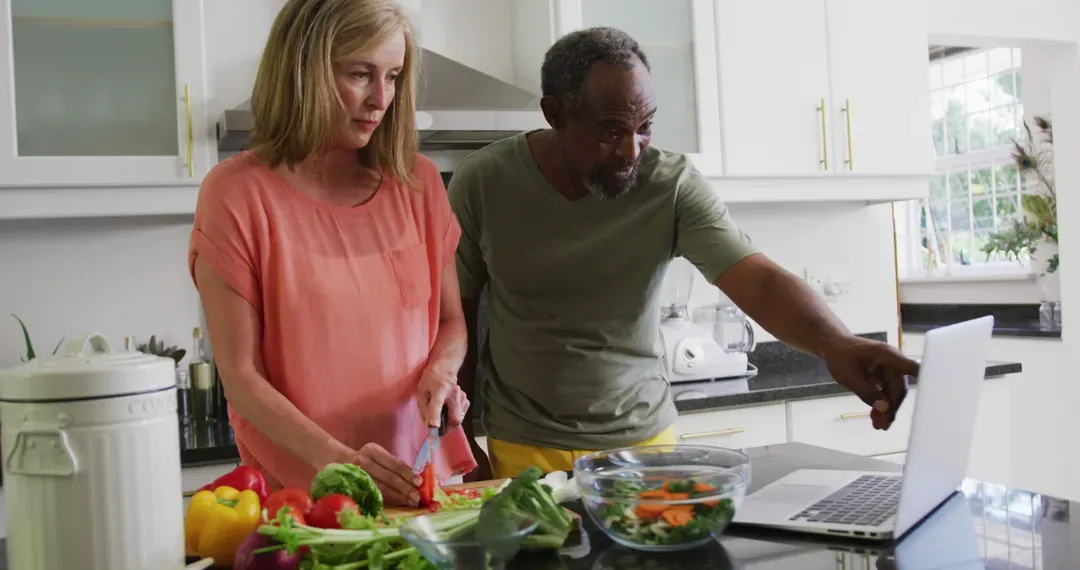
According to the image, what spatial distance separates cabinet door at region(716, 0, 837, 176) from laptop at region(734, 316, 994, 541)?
153cm

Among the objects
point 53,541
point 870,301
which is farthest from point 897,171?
point 53,541

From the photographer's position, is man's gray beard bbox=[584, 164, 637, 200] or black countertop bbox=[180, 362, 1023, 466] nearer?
man's gray beard bbox=[584, 164, 637, 200]

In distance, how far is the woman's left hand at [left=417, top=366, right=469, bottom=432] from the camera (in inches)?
44.6

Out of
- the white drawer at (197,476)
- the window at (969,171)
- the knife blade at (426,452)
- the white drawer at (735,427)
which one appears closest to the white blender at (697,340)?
the white drawer at (735,427)

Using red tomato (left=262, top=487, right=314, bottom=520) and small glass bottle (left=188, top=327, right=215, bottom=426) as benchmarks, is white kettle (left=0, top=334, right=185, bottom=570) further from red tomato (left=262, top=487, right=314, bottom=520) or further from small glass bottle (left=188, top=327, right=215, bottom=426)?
small glass bottle (left=188, top=327, right=215, bottom=426)

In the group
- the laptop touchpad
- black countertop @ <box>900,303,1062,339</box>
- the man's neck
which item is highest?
the man's neck

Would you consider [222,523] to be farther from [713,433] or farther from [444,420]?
[713,433]

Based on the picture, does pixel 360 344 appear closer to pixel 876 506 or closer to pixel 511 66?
pixel 876 506

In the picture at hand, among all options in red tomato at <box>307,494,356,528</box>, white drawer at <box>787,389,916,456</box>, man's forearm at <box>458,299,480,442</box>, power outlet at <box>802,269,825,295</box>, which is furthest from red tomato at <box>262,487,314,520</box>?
power outlet at <box>802,269,825,295</box>

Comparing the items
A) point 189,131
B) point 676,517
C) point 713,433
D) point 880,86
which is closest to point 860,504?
point 676,517

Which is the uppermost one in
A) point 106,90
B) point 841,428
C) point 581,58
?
point 106,90

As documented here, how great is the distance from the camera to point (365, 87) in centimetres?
123

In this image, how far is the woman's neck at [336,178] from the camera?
1273 millimetres

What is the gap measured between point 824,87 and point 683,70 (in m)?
0.43
